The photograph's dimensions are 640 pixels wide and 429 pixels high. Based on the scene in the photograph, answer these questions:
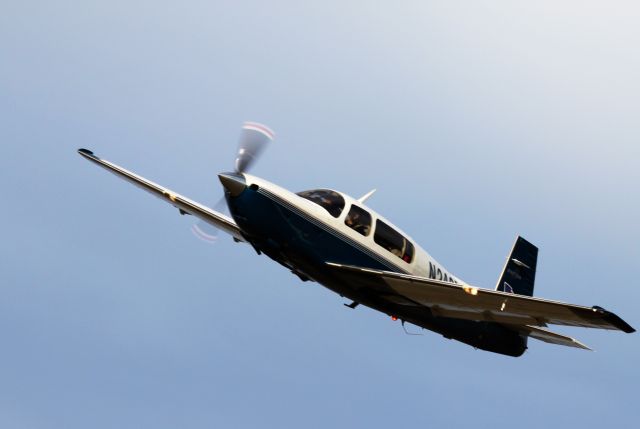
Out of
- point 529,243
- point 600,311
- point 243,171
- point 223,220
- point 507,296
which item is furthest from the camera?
point 529,243

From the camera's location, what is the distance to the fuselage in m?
20.7

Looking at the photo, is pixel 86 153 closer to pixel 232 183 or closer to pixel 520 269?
pixel 232 183

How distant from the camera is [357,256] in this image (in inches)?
872

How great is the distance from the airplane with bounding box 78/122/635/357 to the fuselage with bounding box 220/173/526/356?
0.9 inches

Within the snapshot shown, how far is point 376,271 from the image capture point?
21562 millimetres

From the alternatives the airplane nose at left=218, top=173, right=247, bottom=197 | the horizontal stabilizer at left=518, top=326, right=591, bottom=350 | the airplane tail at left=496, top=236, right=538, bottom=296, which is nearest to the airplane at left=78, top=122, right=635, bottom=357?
the airplane nose at left=218, top=173, right=247, bottom=197

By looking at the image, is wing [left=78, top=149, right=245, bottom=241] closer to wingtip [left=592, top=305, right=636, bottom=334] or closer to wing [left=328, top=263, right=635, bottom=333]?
wing [left=328, top=263, right=635, bottom=333]

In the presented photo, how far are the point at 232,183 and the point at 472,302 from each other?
600 cm

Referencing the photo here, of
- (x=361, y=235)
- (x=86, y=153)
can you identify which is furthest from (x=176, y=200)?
(x=361, y=235)

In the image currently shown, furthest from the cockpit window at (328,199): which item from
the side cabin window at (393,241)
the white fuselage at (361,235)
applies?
the side cabin window at (393,241)

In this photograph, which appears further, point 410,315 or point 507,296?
point 410,315

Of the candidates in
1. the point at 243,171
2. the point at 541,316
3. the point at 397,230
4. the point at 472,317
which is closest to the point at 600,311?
the point at 541,316

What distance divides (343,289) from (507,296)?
4.49 metres

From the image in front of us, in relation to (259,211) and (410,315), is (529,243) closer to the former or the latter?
(410,315)
